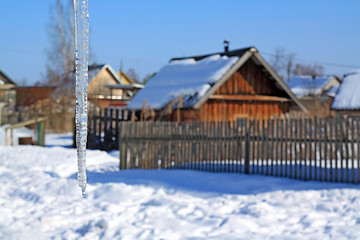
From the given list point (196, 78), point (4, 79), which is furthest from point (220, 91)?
point (4, 79)

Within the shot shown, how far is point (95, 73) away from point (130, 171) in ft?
128

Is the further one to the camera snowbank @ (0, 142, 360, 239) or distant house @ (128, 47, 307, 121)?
distant house @ (128, 47, 307, 121)

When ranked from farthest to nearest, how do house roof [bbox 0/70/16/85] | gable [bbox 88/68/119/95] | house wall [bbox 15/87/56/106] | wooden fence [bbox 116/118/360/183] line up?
1. house wall [bbox 15/87/56/106]
2. gable [bbox 88/68/119/95]
3. house roof [bbox 0/70/16/85]
4. wooden fence [bbox 116/118/360/183]

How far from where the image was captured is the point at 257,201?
7516mm

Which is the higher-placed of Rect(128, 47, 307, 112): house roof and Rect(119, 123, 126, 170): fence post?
Rect(128, 47, 307, 112): house roof

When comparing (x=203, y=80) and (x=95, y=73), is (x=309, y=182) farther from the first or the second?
(x=95, y=73)

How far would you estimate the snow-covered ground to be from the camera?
591cm

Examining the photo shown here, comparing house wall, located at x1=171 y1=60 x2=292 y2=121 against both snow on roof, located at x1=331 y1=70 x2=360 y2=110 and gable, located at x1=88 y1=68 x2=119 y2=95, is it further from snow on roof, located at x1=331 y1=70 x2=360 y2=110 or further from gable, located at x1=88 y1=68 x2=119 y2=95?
gable, located at x1=88 y1=68 x2=119 y2=95

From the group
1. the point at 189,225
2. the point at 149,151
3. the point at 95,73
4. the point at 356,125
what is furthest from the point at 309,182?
the point at 95,73

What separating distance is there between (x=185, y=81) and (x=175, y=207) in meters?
10.8

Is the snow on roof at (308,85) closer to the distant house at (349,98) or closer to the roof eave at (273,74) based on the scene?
the distant house at (349,98)

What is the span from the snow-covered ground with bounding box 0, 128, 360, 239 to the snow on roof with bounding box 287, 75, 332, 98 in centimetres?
4977

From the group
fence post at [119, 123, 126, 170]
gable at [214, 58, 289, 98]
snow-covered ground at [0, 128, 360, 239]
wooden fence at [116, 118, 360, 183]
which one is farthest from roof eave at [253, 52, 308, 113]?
snow-covered ground at [0, 128, 360, 239]

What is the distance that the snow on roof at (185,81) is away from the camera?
15.9m
